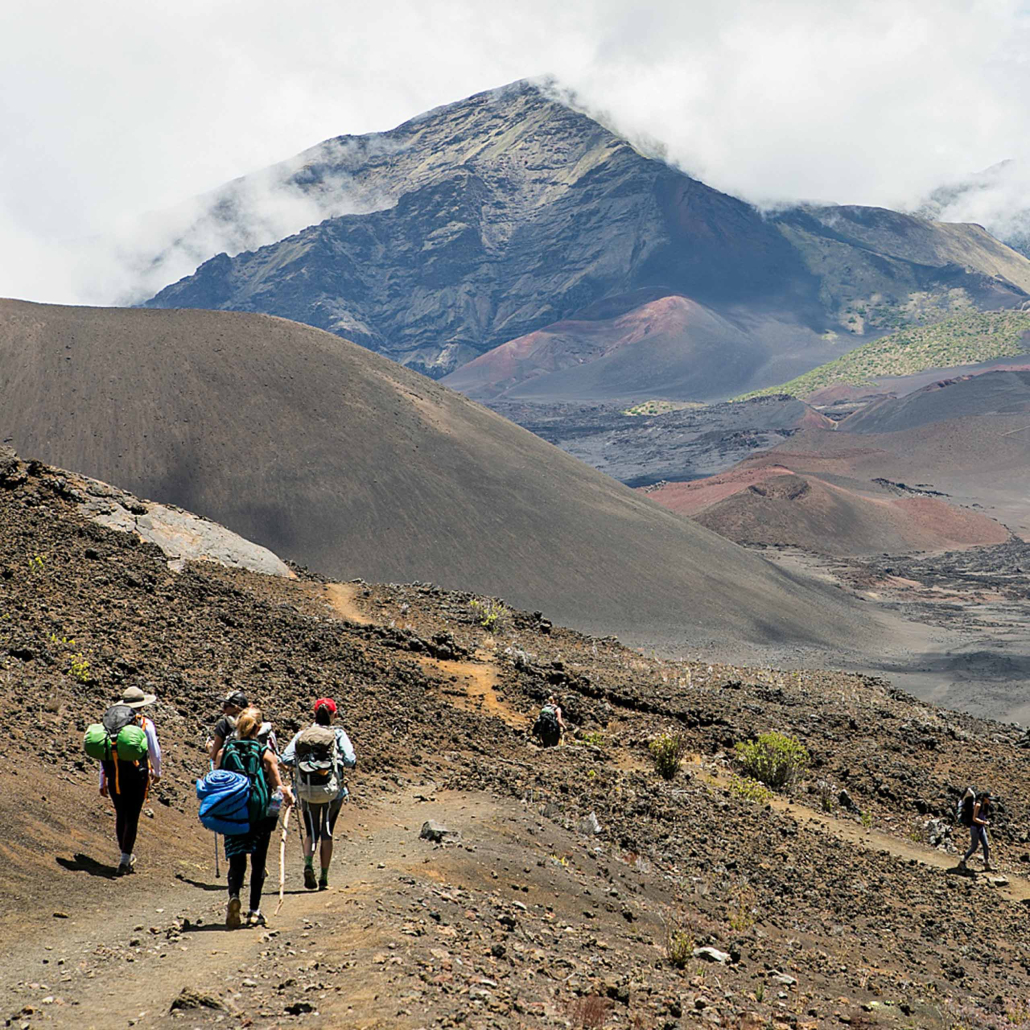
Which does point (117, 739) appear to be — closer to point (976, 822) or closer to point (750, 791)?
point (750, 791)

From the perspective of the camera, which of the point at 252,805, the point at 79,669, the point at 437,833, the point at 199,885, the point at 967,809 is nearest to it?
the point at 252,805

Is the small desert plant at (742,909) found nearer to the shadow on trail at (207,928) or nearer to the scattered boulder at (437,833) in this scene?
the scattered boulder at (437,833)

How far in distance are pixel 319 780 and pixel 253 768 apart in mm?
733

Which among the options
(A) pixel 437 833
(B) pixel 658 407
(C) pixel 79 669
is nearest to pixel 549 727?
(A) pixel 437 833

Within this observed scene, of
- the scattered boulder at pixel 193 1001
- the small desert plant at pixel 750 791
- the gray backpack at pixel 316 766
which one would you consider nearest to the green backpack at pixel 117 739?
the gray backpack at pixel 316 766

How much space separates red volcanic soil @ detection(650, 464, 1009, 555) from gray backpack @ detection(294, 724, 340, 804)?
6842 centimetres

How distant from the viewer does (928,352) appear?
174500mm

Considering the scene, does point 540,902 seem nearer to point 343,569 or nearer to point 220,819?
point 220,819

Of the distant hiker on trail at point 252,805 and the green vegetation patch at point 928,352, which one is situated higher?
the green vegetation patch at point 928,352

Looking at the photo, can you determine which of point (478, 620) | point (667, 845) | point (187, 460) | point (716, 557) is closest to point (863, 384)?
point (716, 557)

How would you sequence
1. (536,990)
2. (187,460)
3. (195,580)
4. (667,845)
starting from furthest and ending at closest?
(187,460) < (195,580) < (667,845) < (536,990)

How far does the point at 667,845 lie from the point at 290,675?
515 centimetres

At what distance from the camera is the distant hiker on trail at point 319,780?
6895mm

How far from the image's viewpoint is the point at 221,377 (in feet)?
157
